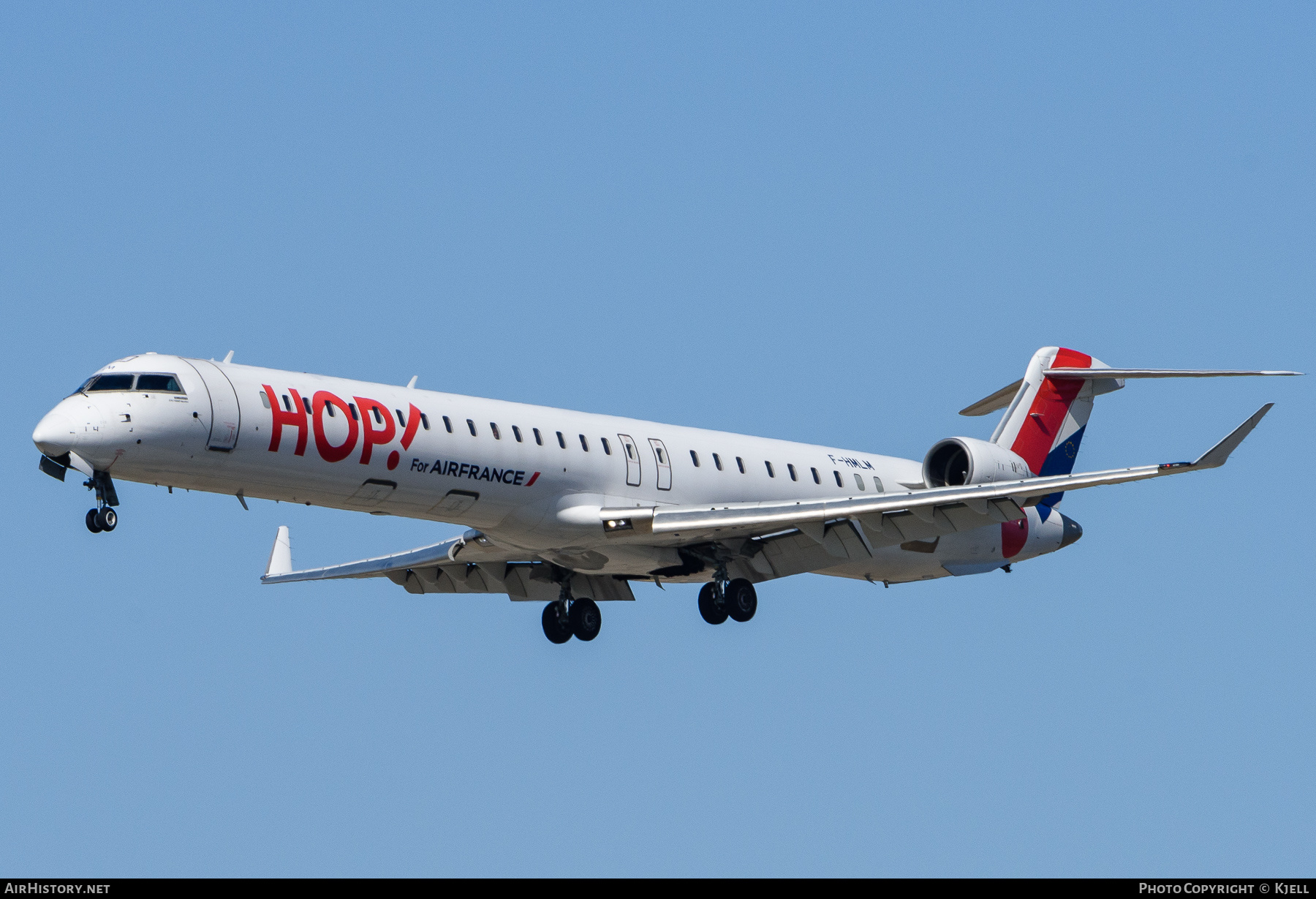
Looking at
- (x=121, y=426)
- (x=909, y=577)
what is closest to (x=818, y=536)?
(x=909, y=577)

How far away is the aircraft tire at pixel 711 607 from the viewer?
29000mm

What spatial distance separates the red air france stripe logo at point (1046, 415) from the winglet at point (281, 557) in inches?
522

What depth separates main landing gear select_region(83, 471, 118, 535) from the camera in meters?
23.5

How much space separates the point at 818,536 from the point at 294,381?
8.36 m

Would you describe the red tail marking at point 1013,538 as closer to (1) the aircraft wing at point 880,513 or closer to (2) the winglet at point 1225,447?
(1) the aircraft wing at point 880,513

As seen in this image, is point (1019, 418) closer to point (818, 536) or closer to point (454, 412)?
point (818, 536)

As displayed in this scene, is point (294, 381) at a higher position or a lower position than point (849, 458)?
lower

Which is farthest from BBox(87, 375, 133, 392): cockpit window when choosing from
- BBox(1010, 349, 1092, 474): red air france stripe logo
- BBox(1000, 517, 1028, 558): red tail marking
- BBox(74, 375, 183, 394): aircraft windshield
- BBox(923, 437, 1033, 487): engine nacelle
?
BBox(1010, 349, 1092, 474): red air france stripe logo

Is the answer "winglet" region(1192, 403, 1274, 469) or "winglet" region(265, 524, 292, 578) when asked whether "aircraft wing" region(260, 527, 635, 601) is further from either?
"winglet" region(1192, 403, 1274, 469)

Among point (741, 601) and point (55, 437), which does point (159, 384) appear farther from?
point (741, 601)

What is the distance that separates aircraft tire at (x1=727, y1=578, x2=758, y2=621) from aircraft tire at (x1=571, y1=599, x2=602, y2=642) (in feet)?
8.97

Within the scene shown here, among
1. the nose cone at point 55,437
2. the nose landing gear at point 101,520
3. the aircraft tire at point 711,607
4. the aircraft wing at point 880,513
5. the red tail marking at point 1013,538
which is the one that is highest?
the red tail marking at point 1013,538

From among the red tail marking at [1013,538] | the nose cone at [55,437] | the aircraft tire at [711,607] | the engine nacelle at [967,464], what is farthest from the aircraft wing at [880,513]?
the nose cone at [55,437]

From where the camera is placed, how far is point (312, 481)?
2519 cm
